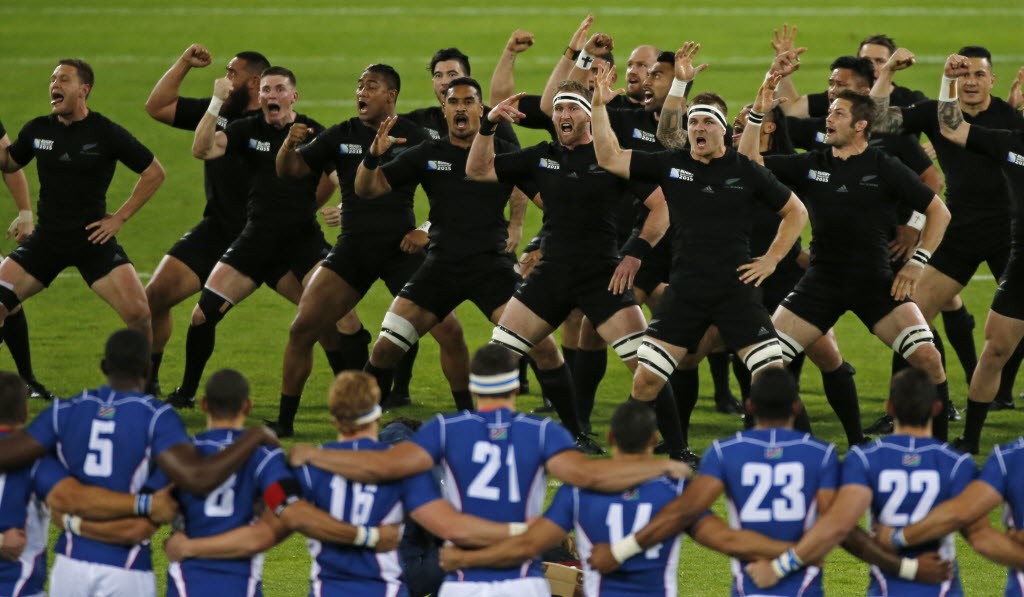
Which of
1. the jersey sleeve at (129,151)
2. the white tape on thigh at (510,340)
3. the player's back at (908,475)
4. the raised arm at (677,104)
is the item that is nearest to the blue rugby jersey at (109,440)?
the player's back at (908,475)

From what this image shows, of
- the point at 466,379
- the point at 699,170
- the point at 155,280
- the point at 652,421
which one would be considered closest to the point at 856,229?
the point at 699,170

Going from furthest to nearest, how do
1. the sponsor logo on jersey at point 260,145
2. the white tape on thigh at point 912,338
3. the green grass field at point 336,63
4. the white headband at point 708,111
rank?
the green grass field at point 336,63 → the sponsor logo on jersey at point 260,145 → the white tape on thigh at point 912,338 → the white headband at point 708,111

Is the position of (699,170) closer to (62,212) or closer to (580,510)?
(580,510)

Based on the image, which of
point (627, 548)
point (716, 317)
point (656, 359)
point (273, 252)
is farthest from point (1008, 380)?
point (627, 548)

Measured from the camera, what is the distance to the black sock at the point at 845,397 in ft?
35.3

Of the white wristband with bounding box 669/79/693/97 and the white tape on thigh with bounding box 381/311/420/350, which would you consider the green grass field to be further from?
the white wristband with bounding box 669/79/693/97

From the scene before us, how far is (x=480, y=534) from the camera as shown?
6.61m

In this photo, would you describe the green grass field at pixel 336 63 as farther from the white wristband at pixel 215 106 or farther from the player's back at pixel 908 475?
the player's back at pixel 908 475

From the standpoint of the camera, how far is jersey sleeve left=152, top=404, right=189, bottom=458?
668 centimetres

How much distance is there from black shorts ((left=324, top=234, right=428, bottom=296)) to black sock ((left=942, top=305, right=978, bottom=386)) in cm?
413

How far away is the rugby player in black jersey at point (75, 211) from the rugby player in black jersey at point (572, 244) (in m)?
2.86

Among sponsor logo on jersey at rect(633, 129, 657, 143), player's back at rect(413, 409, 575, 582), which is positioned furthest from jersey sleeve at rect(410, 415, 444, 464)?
sponsor logo on jersey at rect(633, 129, 657, 143)

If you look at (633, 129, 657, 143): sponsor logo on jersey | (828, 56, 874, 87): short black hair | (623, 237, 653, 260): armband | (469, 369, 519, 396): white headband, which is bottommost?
(469, 369, 519, 396): white headband

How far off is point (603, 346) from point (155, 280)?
10.9 ft
